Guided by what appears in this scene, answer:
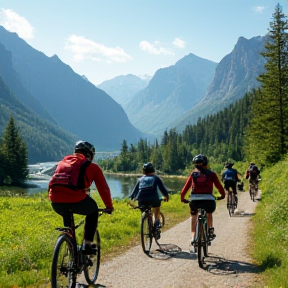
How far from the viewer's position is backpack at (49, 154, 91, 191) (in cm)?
593

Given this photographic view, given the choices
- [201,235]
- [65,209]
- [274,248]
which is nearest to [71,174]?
[65,209]

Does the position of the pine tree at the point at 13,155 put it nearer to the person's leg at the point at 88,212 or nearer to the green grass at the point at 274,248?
the green grass at the point at 274,248

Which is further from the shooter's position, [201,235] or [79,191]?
[201,235]

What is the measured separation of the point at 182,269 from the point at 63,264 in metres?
3.49

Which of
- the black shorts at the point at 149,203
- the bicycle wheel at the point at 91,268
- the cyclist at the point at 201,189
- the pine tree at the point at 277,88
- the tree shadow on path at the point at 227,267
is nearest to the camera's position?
the bicycle wheel at the point at 91,268

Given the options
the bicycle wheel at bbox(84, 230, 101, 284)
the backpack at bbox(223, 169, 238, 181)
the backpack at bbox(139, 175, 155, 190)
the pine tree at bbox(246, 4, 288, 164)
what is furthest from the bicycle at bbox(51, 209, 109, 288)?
the pine tree at bbox(246, 4, 288, 164)

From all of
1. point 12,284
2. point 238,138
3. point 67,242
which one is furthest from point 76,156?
point 238,138

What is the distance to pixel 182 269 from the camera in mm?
8398

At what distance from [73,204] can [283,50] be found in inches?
1501

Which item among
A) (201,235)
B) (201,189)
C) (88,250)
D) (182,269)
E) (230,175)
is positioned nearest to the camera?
(88,250)

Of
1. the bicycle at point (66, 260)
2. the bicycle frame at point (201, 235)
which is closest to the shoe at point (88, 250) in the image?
the bicycle at point (66, 260)

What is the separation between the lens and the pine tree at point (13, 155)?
83.9m

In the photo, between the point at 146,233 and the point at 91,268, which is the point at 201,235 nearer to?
the point at 146,233

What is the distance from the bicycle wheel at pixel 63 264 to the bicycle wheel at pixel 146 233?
4.08m
